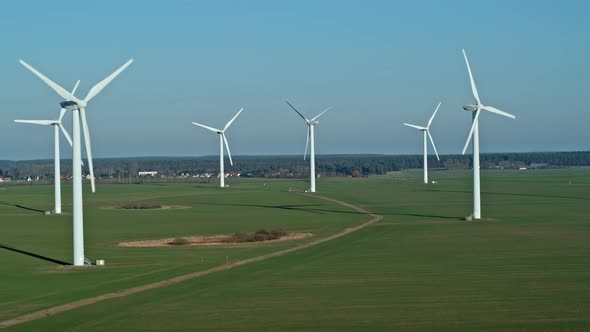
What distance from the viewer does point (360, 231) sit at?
71.1 metres

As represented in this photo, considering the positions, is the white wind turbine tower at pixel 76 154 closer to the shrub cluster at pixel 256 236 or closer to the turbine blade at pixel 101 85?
the turbine blade at pixel 101 85

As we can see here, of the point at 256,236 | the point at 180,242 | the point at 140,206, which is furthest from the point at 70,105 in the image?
the point at 140,206

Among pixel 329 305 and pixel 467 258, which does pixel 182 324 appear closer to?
pixel 329 305

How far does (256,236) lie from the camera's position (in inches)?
2589

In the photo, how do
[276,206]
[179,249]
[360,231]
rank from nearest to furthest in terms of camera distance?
[179,249], [360,231], [276,206]

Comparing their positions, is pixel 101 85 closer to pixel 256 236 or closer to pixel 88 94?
pixel 88 94

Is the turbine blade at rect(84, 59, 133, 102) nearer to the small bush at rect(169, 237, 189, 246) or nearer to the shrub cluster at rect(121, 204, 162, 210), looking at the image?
the small bush at rect(169, 237, 189, 246)

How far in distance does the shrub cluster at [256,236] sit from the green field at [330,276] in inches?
112

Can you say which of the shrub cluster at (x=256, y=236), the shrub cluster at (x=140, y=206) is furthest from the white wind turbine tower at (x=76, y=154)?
the shrub cluster at (x=140, y=206)

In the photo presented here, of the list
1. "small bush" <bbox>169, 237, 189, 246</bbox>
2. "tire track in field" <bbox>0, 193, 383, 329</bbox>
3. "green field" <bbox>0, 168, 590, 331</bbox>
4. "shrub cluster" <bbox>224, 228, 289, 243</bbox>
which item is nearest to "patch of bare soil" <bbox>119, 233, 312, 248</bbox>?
"small bush" <bbox>169, 237, 189, 246</bbox>

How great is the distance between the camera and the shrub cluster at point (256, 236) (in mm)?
64938

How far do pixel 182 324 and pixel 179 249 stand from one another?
27543mm

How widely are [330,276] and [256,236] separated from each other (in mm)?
22297

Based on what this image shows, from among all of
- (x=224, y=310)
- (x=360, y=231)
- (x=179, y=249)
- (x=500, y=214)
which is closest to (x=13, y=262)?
(x=179, y=249)
